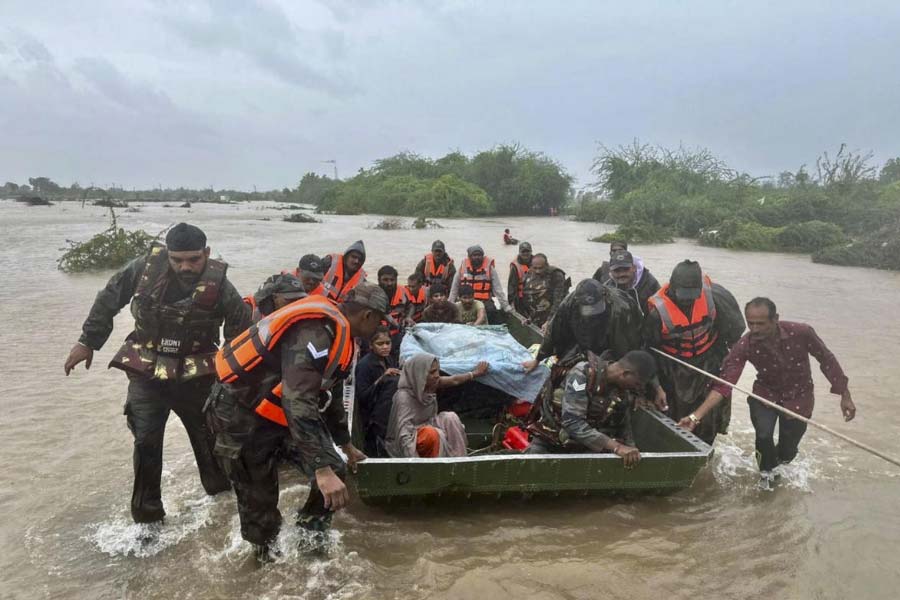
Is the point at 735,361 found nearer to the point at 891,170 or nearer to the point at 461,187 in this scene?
Result: the point at 461,187

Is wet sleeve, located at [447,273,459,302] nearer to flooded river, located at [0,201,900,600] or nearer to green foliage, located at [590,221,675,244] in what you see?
flooded river, located at [0,201,900,600]

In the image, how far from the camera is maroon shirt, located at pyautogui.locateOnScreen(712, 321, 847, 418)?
3.76 metres

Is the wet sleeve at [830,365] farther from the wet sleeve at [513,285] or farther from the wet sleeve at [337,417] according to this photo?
the wet sleeve at [513,285]

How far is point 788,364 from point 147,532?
13.5 feet

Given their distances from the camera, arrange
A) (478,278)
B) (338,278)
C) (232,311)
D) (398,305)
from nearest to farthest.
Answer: (232,311)
(338,278)
(398,305)
(478,278)

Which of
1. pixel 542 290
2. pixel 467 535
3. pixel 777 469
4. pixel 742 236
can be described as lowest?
pixel 467 535

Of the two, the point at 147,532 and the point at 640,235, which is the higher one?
the point at 640,235

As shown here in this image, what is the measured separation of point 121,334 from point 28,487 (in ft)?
16.1

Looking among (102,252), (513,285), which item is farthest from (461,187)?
(513,285)

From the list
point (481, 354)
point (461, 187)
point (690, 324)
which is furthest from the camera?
point (461, 187)

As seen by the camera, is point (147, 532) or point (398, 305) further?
point (398, 305)

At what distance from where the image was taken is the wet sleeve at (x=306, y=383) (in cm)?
229

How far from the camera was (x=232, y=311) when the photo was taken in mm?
3268

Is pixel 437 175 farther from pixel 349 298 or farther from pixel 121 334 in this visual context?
pixel 349 298
